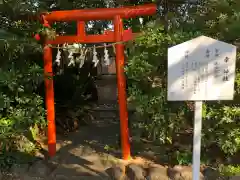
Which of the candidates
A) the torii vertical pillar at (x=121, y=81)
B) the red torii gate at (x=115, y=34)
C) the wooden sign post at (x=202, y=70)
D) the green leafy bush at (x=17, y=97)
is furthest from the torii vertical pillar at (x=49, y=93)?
the wooden sign post at (x=202, y=70)

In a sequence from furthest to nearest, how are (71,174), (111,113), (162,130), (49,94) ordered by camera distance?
(111,113) < (49,94) < (71,174) < (162,130)

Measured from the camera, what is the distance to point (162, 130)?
4961 mm

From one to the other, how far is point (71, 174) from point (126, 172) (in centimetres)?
93

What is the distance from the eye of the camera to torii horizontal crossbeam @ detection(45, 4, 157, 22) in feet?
17.5

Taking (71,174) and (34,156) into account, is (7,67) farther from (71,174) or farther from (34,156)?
(71,174)

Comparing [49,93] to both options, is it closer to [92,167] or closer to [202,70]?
[92,167]

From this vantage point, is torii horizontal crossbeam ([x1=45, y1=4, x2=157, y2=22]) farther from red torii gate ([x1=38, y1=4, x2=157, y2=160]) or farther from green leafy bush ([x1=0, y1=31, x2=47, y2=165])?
green leafy bush ([x1=0, y1=31, x2=47, y2=165])

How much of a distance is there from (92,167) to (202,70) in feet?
9.96

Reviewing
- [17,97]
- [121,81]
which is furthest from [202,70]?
[17,97]

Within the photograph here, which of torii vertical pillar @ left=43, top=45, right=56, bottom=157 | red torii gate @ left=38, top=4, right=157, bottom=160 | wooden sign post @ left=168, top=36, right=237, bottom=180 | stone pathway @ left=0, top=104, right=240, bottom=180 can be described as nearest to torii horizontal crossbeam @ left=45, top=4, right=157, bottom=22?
red torii gate @ left=38, top=4, right=157, bottom=160

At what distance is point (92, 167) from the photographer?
5539mm

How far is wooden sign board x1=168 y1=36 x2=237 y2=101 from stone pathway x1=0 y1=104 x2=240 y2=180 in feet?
6.32

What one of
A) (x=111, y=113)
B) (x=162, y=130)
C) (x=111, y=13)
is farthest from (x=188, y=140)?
(x=111, y=113)

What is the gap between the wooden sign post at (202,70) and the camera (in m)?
3.25
